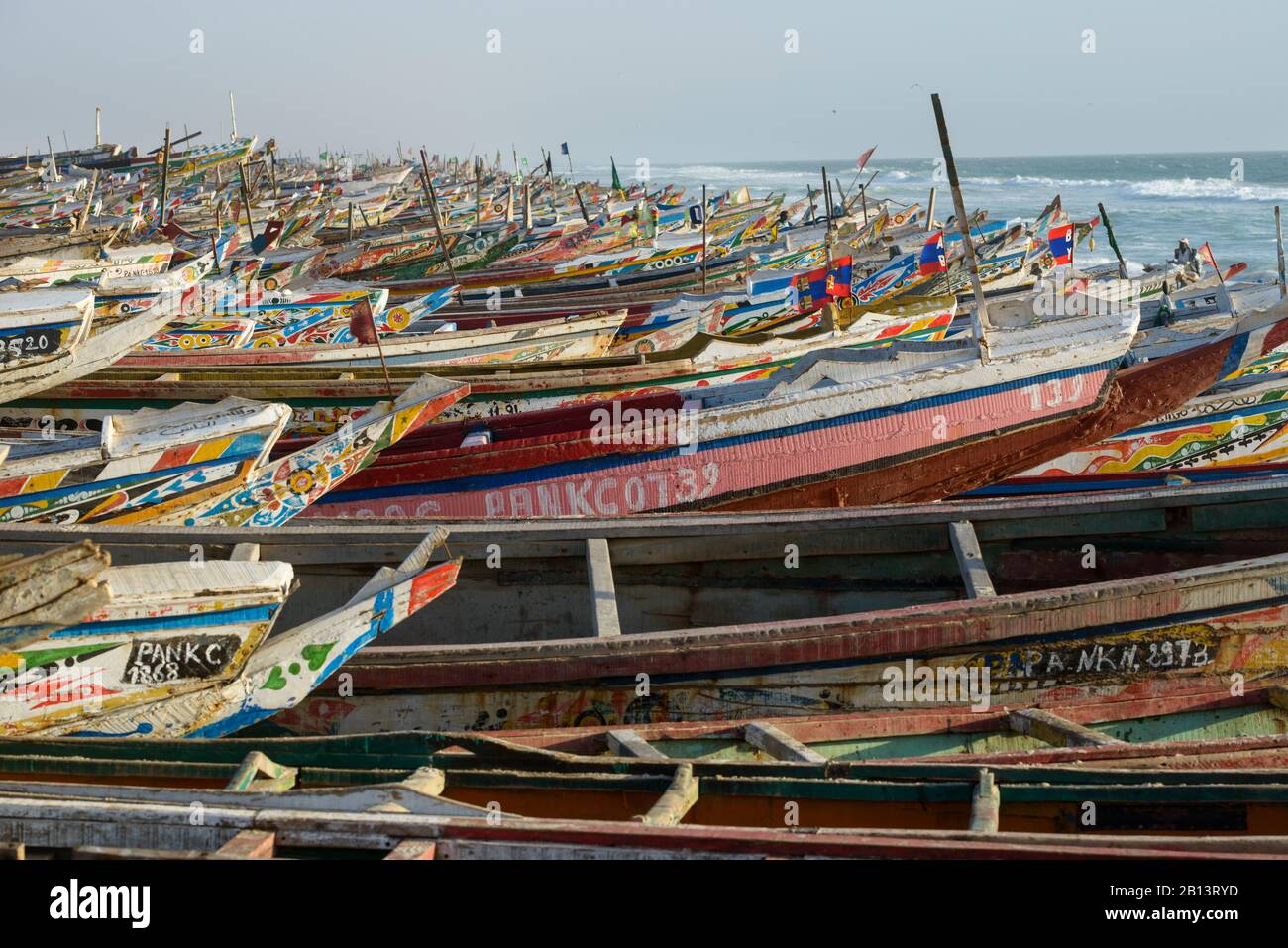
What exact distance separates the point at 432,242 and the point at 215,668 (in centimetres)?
2215

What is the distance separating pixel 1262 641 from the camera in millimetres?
6027

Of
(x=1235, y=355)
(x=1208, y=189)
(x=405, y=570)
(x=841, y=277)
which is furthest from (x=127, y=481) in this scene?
(x=1208, y=189)

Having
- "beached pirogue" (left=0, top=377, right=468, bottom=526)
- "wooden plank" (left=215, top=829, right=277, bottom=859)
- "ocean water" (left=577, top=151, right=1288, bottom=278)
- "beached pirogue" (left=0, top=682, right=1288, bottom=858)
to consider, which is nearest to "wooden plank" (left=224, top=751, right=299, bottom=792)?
"beached pirogue" (left=0, top=682, right=1288, bottom=858)

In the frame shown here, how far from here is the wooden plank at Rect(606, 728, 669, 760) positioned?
4902 millimetres

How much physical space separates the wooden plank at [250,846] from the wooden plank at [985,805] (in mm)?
2070

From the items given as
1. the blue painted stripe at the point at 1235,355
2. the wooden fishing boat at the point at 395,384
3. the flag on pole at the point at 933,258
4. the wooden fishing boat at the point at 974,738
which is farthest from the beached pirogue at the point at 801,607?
the flag on pole at the point at 933,258

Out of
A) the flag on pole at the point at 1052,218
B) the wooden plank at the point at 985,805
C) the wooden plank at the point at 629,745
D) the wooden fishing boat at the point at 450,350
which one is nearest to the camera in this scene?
the wooden plank at the point at 985,805

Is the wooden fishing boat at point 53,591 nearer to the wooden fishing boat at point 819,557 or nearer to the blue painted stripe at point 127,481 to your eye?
the wooden fishing boat at point 819,557

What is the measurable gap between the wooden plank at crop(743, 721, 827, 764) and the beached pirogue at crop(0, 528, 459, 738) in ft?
5.47

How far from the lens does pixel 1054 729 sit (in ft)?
17.0

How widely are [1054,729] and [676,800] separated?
1894 mm

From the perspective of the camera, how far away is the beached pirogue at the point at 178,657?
4.98m

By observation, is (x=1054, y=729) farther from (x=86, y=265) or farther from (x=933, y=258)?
(x=933, y=258)
